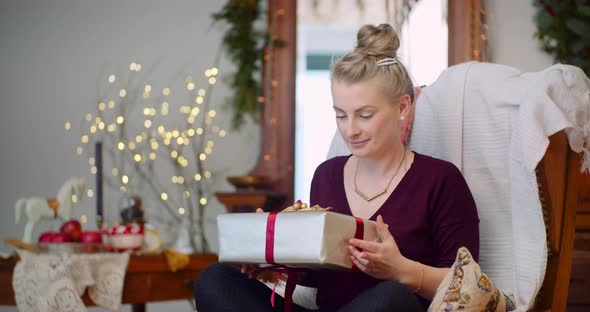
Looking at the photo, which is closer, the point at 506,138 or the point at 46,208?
the point at 506,138

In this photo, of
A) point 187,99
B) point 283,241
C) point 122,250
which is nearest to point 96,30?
point 187,99

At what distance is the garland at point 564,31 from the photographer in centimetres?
346

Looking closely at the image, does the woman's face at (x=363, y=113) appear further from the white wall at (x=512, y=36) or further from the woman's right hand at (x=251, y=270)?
the white wall at (x=512, y=36)

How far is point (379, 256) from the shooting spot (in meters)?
1.43

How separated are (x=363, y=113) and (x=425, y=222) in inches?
10.3

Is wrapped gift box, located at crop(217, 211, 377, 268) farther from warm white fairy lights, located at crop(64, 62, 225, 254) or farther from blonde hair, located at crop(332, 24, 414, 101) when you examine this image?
warm white fairy lights, located at crop(64, 62, 225, 254)

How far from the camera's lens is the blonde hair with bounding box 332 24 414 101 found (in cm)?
161

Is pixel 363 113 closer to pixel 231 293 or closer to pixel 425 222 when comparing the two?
pixel 425 222

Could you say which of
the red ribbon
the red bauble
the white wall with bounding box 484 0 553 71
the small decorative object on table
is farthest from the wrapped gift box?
the white wall with bounding box 484 0 553 71

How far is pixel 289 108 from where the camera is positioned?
Result: 3385mm

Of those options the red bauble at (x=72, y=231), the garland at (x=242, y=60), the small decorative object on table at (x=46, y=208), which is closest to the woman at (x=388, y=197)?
the red bauble at (x=72, y=231)

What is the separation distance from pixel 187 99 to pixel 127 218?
0.82 metres

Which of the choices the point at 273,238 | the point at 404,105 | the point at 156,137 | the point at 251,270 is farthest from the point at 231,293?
the point at 156,137

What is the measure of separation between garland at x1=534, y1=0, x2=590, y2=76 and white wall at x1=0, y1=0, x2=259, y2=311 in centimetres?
141
